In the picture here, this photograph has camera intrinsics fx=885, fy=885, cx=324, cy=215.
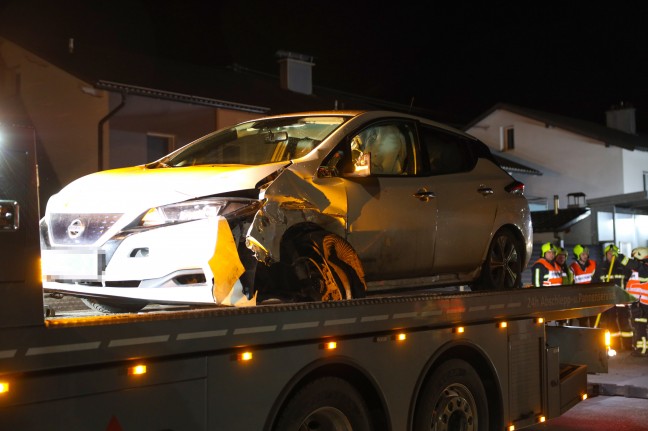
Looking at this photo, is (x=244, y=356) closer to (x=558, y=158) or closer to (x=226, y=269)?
(x=226, y=269)

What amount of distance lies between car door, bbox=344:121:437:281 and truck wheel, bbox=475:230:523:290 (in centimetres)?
92

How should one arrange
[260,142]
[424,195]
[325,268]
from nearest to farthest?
[325,268], [260,142], [424,195]

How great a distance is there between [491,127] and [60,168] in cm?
2017

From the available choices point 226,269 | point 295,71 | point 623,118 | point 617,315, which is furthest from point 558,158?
point 226,269

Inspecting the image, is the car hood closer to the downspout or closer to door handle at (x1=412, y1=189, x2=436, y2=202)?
door handle at (x1=412, y1=189, x2=436, y2=202)

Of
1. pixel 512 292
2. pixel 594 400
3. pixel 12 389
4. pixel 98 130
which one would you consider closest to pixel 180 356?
pixel 12 389

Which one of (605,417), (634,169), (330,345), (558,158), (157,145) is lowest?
(605,417)

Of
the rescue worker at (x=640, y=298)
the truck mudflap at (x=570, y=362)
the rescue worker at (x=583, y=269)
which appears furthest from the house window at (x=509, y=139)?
the truck mudflap at (x=570, y=362)

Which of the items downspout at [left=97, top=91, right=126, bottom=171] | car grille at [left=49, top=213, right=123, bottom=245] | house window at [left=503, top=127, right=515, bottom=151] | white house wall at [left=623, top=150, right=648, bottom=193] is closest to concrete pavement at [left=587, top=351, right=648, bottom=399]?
car grille at [left=49, top=213, right=123, bottom=245]

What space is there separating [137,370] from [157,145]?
1636cm

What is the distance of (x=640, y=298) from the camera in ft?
44.9

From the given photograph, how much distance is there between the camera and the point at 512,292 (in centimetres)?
666

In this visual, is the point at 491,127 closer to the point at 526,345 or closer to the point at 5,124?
the point at 526,345

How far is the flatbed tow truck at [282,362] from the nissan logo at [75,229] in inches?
31.5
